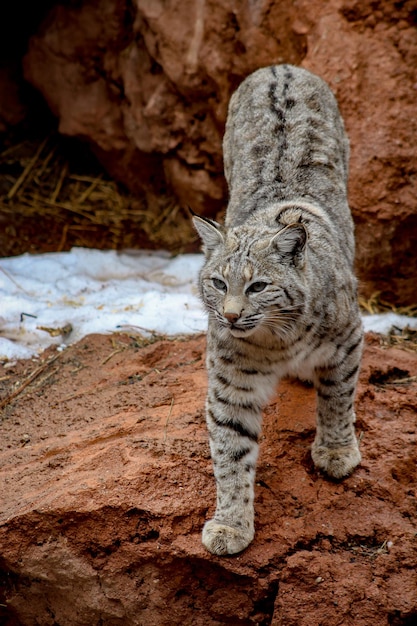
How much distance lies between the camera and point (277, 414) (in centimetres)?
476

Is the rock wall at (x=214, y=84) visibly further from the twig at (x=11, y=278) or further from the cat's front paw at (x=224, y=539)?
the cat's front paw at (x=224, y=539)

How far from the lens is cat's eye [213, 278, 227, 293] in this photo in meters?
3.84

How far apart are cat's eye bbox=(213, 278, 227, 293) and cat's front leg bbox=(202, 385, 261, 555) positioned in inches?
20.8

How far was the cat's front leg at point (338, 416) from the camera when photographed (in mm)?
4297

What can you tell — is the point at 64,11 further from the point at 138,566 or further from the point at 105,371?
the point at 138,566

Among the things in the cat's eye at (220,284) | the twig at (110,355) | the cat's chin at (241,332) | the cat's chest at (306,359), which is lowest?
the twig at (110,355)

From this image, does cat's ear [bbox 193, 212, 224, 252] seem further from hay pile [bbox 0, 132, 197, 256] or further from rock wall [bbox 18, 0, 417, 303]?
hay pile [bbox 0, 132, 197, 256]

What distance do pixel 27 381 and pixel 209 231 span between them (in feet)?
7.05

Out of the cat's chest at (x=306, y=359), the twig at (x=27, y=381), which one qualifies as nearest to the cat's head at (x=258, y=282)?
the cat's chest at (x=306, y=359)

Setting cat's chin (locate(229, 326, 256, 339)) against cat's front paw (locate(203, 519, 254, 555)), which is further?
cat's front paw (locate(203, 519, 254, 555))

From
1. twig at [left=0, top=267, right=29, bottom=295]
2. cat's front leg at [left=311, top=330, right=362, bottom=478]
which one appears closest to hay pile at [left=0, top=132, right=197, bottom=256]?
twig at [left=0, top=267, right=29, bottom=295]

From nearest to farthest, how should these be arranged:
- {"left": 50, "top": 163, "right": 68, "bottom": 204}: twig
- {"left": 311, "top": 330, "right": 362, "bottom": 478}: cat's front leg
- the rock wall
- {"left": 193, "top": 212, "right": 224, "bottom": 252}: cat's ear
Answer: {"left": 193, "top": 212, "right": 224, "bottom": 252}: cat's ear
{"left": 311, "top": 330, "right": 362, "bottom": 478}: cat's front leg
the rock wall
{"left": 50, "top": 163, "right": 68, "bottom": 204}: twig

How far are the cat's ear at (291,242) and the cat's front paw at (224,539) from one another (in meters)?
1.32

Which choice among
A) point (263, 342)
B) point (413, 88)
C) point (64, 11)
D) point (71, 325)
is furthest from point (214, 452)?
point (64, 11)
